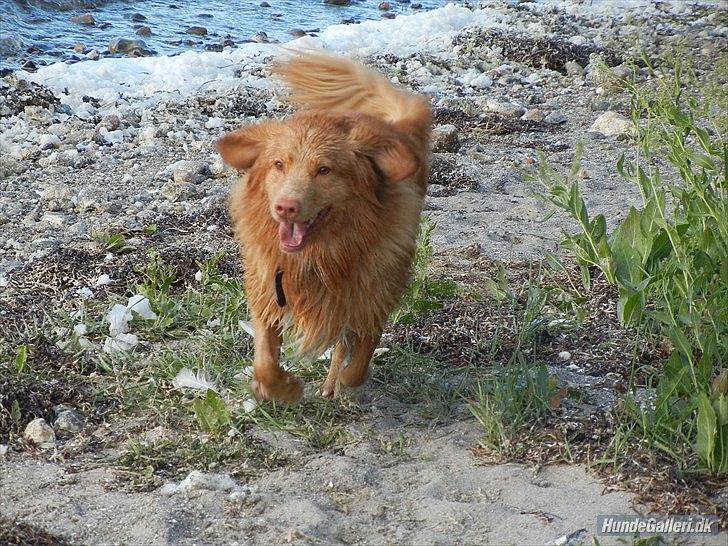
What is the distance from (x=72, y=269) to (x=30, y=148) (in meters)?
2.39

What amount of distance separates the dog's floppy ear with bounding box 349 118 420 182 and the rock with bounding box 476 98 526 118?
17.3 feet

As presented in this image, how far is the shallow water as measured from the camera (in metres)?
12.1

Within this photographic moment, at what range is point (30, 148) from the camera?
788 centimetres

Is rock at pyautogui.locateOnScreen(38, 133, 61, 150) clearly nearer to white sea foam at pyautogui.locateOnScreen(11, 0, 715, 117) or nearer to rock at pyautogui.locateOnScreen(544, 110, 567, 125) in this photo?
white sea foam at pyautogui.locateOnScreen(11, 0, 715, 117)

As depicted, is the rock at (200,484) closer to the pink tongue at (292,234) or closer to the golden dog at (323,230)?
the golden dog at (323,230)

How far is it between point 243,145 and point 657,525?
7.15 feet

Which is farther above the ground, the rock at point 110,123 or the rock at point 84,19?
the rock at point 84,19

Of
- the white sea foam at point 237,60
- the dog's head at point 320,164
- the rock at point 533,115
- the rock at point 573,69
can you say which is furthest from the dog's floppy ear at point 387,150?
the rock at point 573,69

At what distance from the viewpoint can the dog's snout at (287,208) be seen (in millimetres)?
3994

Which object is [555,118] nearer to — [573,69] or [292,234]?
[573,69]

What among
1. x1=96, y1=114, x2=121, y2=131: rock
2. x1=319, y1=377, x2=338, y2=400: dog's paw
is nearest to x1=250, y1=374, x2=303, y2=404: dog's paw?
x1=319, y1=377, x2=338, y2=400: dog's paw

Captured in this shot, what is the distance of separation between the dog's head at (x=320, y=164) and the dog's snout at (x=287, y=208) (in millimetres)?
23

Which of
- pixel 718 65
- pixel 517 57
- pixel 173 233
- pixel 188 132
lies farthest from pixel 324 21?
pixel 718 65

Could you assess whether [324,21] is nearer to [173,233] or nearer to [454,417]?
[173,233]
